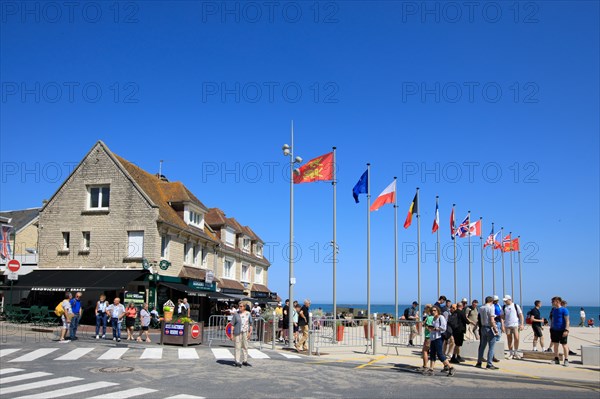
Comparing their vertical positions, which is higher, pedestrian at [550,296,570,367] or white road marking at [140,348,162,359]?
pedestrian at [550,296,570,367]

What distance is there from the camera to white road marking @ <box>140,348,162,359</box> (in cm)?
1680

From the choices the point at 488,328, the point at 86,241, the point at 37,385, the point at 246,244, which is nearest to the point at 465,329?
the point at 488,328

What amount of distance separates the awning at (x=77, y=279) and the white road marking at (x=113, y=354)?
10.3 meters

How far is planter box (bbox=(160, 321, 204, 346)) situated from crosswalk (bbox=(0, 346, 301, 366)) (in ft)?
2.99

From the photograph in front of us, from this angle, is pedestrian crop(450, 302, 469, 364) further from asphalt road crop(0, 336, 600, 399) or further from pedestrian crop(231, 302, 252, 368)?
pedestrian crop(231, 302, 252, 368)

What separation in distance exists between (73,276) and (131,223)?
4.26 m

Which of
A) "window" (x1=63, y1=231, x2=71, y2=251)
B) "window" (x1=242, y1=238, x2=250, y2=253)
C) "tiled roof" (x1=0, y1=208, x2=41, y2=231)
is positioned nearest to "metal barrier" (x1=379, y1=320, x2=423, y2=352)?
"window" (x1=63, y1=231, x2=71, y2=251)

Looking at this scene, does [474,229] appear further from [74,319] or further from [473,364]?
[74,319]

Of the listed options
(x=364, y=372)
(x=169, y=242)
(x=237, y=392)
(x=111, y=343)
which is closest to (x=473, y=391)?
(x=364, y=372)

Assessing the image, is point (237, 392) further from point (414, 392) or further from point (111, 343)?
point (111, 343)

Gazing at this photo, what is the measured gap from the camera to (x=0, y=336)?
73.9 feet

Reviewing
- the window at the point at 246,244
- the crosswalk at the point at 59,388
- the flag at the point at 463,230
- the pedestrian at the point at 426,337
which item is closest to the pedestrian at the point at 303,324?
the pedestrian at the point at 426,337

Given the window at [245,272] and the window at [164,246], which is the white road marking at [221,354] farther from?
the window at [245,272]

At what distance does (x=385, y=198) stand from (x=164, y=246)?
1426 cm
